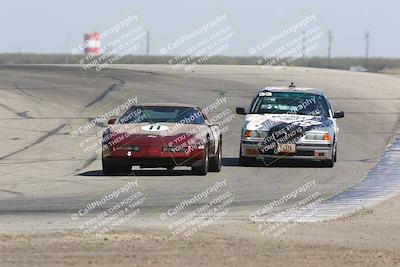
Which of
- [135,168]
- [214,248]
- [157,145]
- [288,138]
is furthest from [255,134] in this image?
[214,248]

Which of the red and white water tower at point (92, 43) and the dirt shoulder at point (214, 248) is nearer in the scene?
the dirt shoulder at point (214, 248)

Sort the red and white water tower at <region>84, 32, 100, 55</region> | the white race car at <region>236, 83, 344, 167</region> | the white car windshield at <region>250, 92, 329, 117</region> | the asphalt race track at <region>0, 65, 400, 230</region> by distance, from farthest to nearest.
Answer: the red and white water tower at <region>84, 32, 100, 55</region> → the white car windshield at <region>250, 92, 329, 117</region> → the white race car at <region>236, 83, 344, 167</region> → the asphalt race track at <region>0, 65, 400, 230</region>

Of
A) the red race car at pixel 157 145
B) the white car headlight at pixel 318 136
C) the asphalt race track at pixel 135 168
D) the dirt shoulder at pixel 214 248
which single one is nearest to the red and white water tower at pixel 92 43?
the asphalt race track at pixel 135 168

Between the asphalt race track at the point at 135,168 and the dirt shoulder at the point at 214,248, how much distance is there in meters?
1.38

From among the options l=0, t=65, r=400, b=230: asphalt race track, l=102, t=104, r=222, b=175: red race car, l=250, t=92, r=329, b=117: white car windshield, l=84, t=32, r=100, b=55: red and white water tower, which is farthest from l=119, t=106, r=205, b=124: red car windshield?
l=84, t=32, r=100, b=55: red and white water tower

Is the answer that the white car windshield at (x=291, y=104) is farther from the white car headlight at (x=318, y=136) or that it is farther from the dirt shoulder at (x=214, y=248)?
the dirt shoulder at (x=214, y=248)

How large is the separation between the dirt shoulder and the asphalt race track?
1382 millimetres

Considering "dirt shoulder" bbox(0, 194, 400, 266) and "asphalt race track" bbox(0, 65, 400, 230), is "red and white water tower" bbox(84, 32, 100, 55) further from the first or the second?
"dirt shoulder" bbox(0, 194, 400, 266)

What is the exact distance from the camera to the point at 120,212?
1340cm

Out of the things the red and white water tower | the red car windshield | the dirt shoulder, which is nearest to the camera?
the dirt shoulder

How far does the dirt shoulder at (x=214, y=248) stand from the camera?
9.41 m

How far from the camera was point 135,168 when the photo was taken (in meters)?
20.5

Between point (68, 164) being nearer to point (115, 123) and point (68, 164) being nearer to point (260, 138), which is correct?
point (115, 123)

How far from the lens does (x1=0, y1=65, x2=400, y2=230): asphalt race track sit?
15172mm
